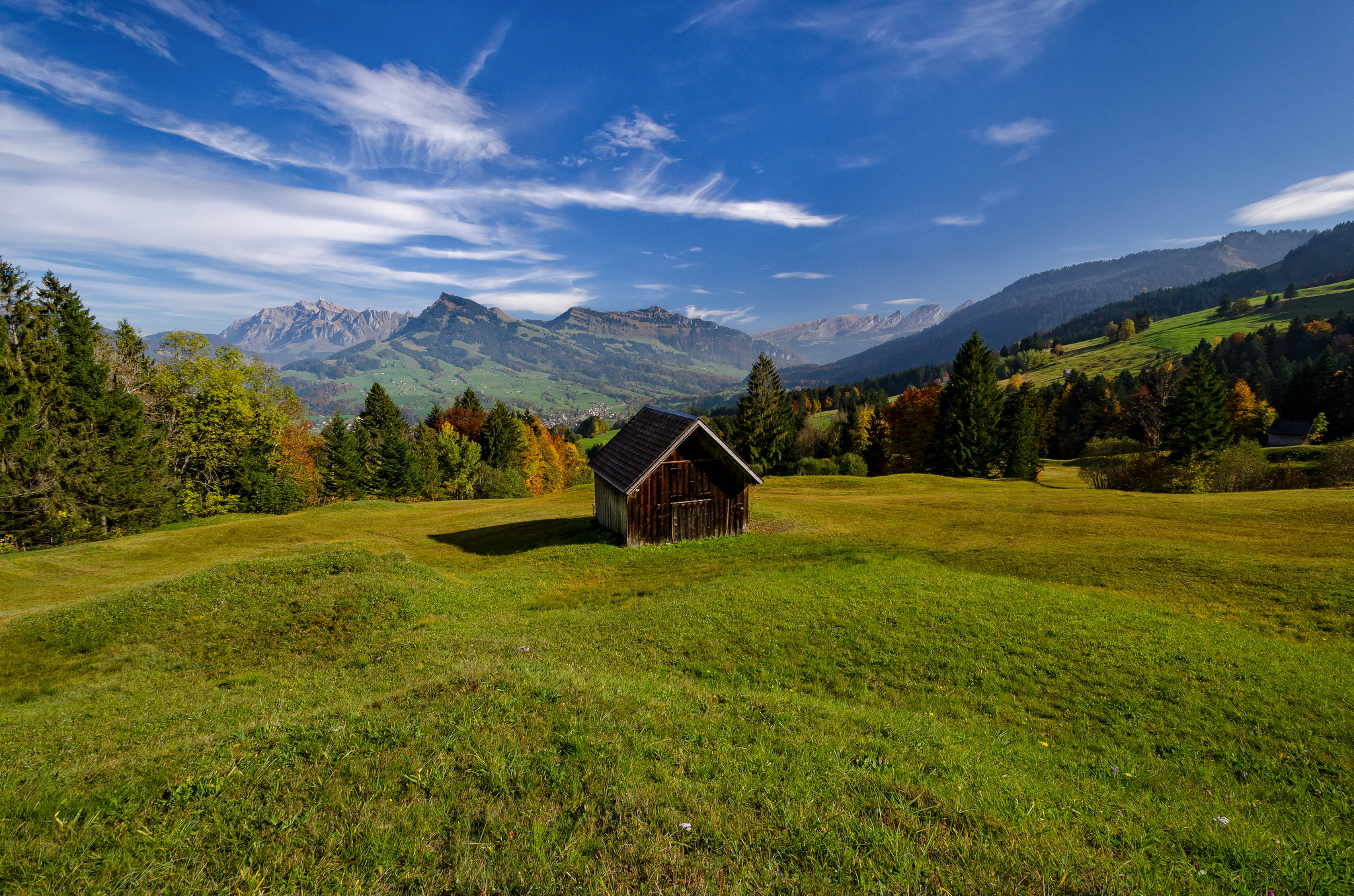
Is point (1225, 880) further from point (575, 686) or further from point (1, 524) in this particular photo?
point (1, 524)

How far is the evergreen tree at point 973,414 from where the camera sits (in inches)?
2429

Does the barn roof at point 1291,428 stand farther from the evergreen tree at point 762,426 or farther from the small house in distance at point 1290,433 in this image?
the evergreen tree at point 762,426

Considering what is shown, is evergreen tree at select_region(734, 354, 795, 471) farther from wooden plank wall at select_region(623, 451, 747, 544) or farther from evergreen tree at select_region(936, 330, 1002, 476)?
wooden plank wall at select_region(623, 451, 747, 544)

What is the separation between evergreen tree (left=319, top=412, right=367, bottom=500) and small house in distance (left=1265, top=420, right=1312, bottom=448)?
142m

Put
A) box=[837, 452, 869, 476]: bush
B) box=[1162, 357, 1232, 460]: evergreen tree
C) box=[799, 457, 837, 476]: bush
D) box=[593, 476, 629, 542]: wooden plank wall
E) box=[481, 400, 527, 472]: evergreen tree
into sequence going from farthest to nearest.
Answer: box=[481, 400, 527, 472]: evergreen tree → box=[799, 457, 837, 476]: bush → box=[837, 452, 869, 476]: bush → box=[1162, 357, 1232, 460]: evergreen tree → box=[593, 476, 629, 542]: wooden plank wall

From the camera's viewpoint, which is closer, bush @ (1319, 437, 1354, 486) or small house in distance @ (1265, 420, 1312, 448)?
bush @ (1319, 437, 1354, 486)

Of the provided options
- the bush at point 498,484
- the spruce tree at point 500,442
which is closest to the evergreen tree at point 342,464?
the bush at point 498,484

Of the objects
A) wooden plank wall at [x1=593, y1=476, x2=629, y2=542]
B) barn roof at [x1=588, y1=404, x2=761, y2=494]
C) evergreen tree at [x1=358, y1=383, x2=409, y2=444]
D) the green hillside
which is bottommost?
wooden plank wall at [x1=593, y1=476, x2=629, y2=542]

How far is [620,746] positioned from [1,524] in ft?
179

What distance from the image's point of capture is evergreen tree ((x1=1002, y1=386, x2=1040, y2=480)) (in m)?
66.4

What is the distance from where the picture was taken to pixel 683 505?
95.2 feet

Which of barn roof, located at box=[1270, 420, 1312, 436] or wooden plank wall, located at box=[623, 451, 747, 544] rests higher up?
wooden plank wall, located at box=[623, 451, 747, 544]

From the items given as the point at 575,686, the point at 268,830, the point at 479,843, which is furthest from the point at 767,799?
the point at 268,830

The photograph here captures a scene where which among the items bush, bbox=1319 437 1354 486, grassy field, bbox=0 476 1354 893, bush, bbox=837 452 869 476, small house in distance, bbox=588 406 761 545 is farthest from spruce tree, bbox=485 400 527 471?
bush, bbox=1319 437 1354 486
